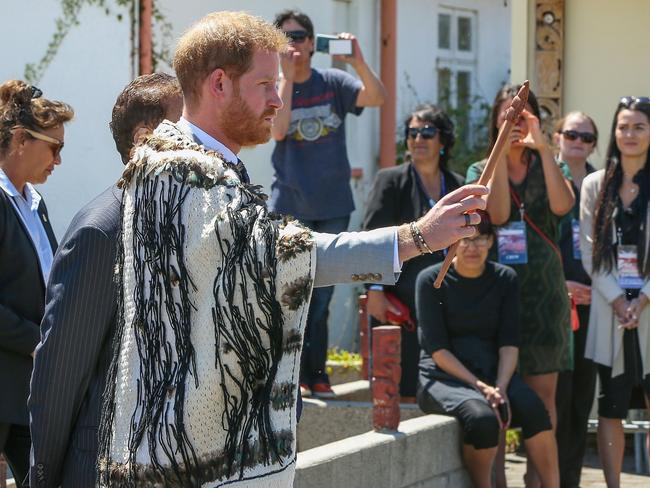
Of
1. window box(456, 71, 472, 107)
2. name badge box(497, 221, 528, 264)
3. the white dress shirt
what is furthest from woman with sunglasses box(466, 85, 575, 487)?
window box(456, 71, 472, 107)

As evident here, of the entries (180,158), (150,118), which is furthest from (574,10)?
(180,158)

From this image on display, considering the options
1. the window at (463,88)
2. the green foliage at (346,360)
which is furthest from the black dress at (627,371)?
the window at (463,88)

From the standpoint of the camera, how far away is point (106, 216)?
3.50 m

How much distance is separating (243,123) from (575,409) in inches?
208

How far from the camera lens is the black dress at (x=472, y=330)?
7039 millimetres

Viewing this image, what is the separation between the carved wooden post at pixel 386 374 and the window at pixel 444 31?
9.01m

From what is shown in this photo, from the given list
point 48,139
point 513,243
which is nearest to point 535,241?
point 513,243

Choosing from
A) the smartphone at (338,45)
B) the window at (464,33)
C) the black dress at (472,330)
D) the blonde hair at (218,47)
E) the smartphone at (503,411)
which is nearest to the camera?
the blonde hair at (218,47)

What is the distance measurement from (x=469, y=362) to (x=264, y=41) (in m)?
4.22

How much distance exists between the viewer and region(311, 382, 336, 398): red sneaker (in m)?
7.96

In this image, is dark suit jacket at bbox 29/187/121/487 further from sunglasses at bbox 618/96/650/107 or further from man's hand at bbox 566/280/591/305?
man's hand at bbox 566/280/591/305

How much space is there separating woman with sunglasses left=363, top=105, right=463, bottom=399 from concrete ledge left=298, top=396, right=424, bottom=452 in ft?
1.59

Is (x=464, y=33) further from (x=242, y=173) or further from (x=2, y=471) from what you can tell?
(x=242, y=173)

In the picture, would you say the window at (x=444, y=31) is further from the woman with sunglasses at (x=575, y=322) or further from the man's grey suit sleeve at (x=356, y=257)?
the man's grey suit sleeve at (x=356, y=257)
